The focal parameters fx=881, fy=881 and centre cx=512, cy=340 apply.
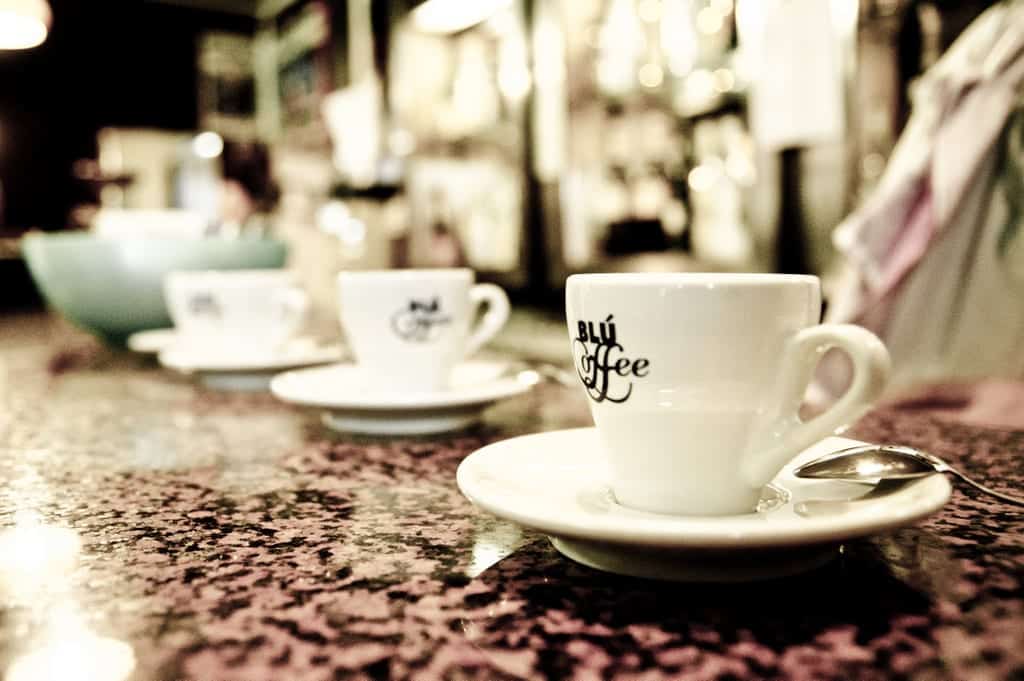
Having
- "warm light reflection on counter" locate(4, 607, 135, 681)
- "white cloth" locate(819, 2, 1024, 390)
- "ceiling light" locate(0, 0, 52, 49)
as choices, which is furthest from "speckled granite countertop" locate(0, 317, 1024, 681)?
"ceiling light" locate(0, 0, 52, 49)

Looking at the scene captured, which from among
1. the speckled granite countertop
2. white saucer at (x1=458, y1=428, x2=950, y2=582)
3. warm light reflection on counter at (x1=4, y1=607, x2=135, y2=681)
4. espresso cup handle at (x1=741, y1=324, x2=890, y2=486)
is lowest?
the speckled granite countertop

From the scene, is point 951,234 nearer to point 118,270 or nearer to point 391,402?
point 391,402

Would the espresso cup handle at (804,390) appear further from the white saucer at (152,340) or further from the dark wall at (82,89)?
the dark wall at (82,89)

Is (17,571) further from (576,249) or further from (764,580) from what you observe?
(576,249)

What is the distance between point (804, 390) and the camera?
0.43m

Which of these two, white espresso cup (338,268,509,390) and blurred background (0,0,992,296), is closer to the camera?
white espresso cup (338,268,509,390)

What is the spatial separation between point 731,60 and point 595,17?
0.82 m

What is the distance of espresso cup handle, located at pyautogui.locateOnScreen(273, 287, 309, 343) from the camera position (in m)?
1.04

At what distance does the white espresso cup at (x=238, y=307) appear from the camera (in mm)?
1021

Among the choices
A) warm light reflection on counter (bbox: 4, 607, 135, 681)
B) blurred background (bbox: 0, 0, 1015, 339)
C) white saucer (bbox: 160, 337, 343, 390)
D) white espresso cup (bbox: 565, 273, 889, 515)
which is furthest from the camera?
blurred background (bbox: 0, 0, 1015, 339)

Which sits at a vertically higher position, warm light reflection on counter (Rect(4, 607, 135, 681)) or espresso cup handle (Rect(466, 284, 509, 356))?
espresso cup handle (Rect(466, 284, 509, 356))

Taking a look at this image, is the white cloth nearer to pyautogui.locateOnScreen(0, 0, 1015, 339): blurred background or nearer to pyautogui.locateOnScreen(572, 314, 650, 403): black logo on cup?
pyautogui.locateOnScreen(0, 0, 1015, 339): blurred background

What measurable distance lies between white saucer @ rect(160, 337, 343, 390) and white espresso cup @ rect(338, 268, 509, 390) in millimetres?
237

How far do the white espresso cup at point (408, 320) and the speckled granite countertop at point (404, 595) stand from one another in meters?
0.16
